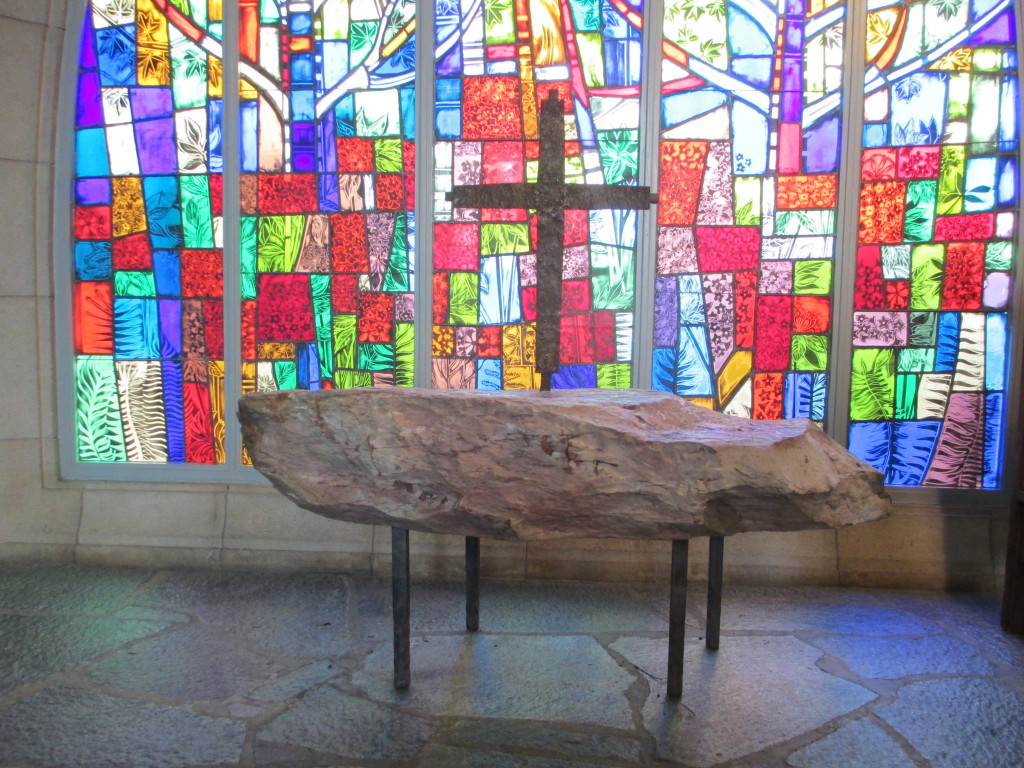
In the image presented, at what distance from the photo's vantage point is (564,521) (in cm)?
185

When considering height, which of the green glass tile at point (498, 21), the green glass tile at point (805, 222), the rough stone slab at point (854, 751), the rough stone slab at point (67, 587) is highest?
the green glass tile at point (498, 21)

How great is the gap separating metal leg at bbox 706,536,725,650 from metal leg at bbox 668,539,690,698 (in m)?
0.36

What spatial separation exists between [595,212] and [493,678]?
81.1 inches

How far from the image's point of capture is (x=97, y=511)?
11.0 ft

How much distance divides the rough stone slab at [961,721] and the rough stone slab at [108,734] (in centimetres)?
192

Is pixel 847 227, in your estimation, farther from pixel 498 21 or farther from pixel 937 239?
pixel 498 21

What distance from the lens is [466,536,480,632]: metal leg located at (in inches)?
102

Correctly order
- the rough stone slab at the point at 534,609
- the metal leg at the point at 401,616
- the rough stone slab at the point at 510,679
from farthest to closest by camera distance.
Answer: the rough stone slab at the point at 534,609, the metal leg at the point at 401,616, the rough stone slab at the point at 510,679

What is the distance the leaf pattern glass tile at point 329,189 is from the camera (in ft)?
10.5

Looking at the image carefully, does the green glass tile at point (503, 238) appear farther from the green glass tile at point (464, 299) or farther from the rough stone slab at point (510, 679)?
the rough stone slab at point (510, 679)

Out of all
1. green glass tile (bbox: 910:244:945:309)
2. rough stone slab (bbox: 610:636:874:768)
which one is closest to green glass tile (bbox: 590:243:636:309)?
green glass tile (bbox: 910:244:945:309)

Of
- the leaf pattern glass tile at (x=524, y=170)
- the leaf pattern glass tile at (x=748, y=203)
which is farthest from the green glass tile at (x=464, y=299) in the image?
the leaf pattern glass tile at (x=748, y=203)

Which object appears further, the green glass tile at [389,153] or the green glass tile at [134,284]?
the green glass tile at [134,284]

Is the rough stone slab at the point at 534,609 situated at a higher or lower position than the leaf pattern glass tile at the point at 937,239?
lower
